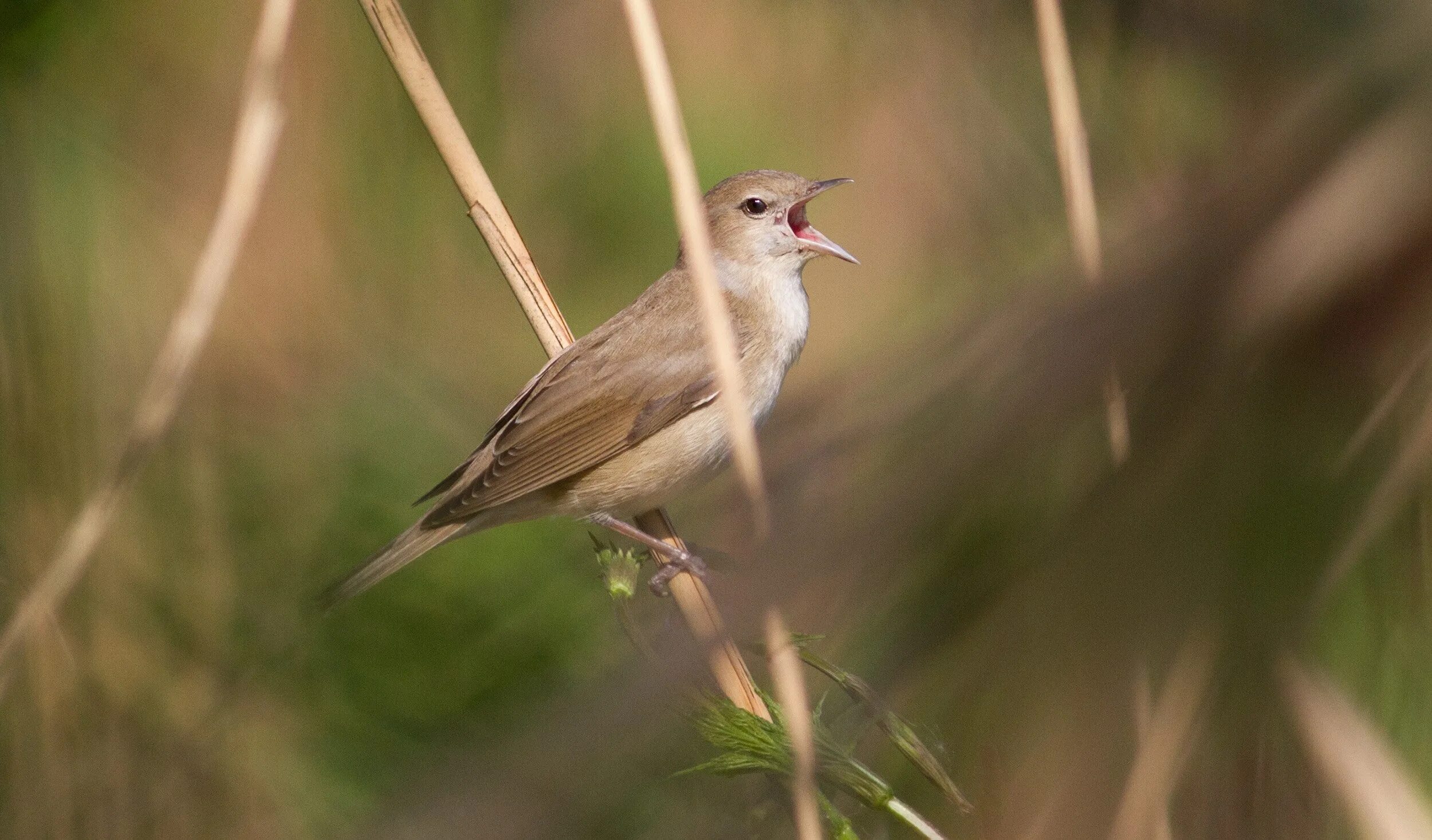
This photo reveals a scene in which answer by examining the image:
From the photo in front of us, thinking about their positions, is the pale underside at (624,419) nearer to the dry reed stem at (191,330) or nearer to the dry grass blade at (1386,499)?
the dry reed stem at (191,330)

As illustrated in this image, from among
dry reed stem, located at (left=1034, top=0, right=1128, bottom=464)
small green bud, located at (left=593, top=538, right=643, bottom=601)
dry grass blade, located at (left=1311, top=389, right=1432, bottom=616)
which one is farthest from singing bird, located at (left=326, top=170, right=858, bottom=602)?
dry grass blade, located at (left=1311, top=389, right=1432, bottom=616)

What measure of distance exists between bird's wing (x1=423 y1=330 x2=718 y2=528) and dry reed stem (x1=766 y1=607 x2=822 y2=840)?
156 cm

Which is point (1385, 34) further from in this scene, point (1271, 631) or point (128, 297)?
point (128, 297)

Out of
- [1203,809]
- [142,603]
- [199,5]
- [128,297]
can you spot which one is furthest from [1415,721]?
[199,5]

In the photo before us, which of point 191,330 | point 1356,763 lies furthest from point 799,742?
point 191,330

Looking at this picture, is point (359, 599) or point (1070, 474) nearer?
point (1070, 474)

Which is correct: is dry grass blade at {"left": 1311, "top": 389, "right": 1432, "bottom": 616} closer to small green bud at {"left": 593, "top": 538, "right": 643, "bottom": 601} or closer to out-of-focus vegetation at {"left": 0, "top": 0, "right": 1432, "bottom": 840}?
out-of-focus vegetation at {"left": 0, "top": 0, "right": 1432, "bottom": 840}

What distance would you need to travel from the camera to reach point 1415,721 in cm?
50

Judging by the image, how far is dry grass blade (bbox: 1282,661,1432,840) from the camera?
0.42 metres

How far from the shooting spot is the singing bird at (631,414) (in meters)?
2.66

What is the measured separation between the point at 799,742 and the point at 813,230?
2.33m

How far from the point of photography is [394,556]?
2.25m

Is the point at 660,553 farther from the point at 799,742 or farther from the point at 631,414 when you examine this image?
the point at 799,742

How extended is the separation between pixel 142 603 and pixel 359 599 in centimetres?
40
